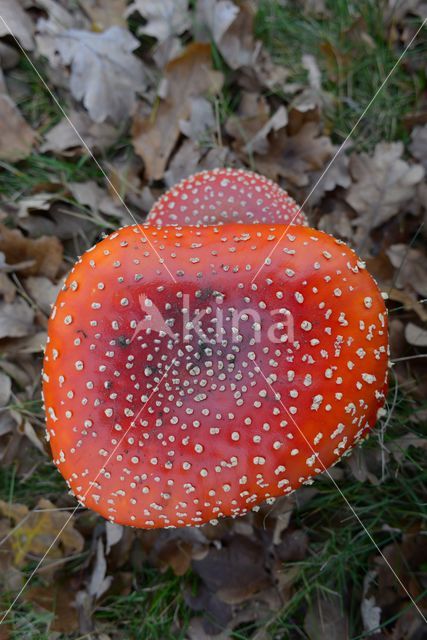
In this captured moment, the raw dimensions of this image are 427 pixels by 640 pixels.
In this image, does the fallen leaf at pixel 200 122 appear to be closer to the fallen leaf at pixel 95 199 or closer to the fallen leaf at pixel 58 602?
the fallen leaf at pixel 95 199

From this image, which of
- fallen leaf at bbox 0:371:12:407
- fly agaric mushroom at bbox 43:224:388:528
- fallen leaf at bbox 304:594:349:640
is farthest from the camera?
fallen leaf at bbox 0:371:12:407

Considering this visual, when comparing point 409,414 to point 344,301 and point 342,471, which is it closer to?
point 342,471

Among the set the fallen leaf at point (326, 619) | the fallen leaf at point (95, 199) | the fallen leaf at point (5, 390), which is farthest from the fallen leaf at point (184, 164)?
the fallen leaf at point (326, 619)

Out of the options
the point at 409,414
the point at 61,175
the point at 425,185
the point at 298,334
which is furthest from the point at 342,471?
the point at 61,175

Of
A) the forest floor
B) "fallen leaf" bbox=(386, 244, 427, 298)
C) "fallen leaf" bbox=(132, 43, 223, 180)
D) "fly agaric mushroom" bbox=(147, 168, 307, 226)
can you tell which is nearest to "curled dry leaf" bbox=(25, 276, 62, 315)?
the forest floor

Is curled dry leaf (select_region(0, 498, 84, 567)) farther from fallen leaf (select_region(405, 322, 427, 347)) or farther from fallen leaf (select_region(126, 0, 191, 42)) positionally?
fallen leaf (select_region(126, 0, 191, 42))

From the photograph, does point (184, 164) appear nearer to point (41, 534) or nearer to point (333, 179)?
point (333, 179)
